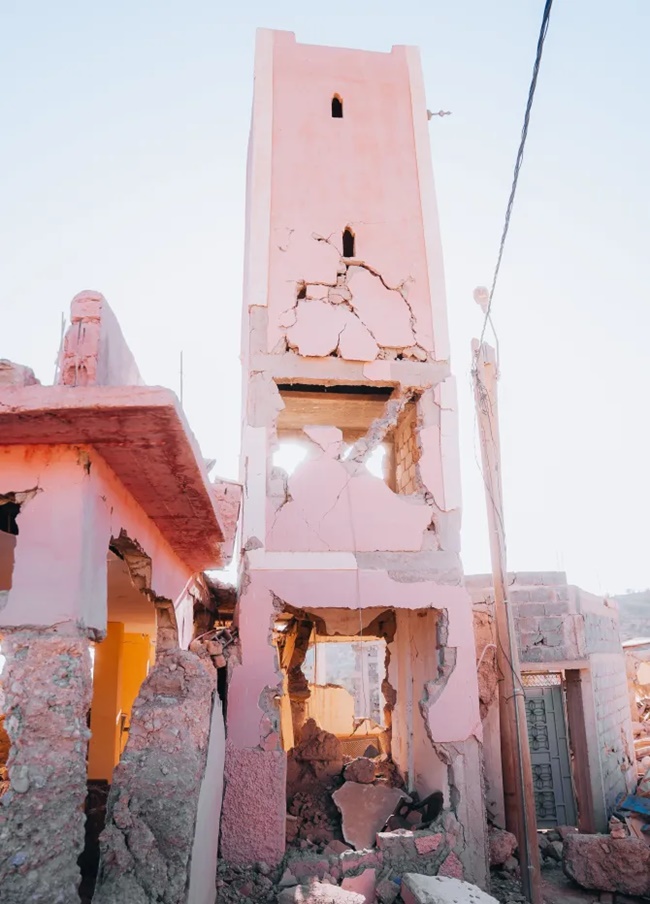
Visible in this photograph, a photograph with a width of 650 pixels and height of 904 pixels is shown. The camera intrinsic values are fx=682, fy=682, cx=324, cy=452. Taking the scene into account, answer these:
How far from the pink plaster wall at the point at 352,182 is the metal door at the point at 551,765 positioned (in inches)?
239

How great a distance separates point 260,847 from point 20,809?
4.66 metres

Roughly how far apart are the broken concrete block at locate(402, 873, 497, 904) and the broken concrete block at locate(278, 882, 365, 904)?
1.62 feet

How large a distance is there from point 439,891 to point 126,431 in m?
5.13

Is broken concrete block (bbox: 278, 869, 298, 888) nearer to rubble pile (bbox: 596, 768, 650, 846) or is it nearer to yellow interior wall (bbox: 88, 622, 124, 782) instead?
rubble pile (bbox: 596, 768, 650, 846)

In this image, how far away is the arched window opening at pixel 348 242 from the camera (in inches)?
396

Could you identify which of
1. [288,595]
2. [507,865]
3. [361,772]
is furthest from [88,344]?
[361,772]

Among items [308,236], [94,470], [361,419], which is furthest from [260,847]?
[308,236]

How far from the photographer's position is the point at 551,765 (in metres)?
10.4

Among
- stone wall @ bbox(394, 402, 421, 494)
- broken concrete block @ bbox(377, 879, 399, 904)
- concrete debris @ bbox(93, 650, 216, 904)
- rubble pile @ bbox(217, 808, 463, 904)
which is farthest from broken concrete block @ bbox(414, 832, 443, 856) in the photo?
stone wall @ bbox(394, 402, 421, 494)

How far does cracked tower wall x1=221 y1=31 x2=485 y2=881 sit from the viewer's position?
796 centimetres

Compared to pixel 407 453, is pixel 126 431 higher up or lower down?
lower down

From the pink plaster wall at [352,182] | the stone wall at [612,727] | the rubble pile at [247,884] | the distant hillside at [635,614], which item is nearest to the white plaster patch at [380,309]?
the pink plaster wall at [352,182]

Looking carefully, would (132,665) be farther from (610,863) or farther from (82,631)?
(82,631)

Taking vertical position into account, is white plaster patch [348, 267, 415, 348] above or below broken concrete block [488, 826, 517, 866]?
above
